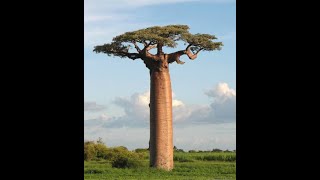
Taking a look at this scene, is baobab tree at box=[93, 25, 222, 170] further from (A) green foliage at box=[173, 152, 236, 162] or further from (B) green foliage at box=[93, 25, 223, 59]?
(A) green foliage at box=[173, 152, 236, 162]

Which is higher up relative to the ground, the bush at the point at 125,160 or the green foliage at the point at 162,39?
the green foliage at the point at 162,39

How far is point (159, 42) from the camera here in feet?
26.0

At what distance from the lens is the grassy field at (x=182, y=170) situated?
768cm

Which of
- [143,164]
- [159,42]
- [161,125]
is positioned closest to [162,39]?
[159,42]

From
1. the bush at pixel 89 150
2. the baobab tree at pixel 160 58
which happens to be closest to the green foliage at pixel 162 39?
the baobab tree at pixel 160 58

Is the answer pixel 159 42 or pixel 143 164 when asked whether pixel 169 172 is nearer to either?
pixel 143 164

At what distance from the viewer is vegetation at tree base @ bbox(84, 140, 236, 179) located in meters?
7.77

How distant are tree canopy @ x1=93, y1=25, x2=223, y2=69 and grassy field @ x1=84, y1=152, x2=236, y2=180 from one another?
1542mm

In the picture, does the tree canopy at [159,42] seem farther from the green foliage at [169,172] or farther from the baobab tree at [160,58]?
the green foliage at [169,172]

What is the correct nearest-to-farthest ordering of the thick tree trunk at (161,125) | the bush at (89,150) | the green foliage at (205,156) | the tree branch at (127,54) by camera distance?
1. the thick tree trunk at (161,125)
2. the tree branch at (127,54)
3. the bush at (89,150)
4. the green foliage at (205,156)

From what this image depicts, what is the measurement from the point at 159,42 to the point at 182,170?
74.3 inches
